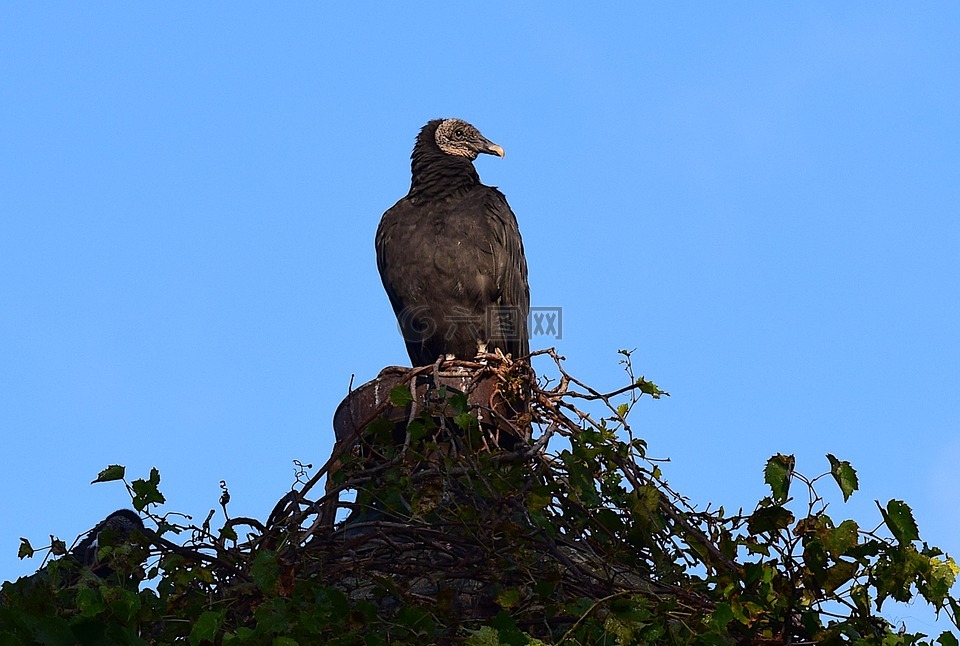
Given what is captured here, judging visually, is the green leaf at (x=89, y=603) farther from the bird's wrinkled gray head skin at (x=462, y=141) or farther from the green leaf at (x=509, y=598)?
the bird's wrinkled gray head skin at (x=462, y=141)

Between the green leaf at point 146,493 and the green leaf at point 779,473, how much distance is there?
1788 mm

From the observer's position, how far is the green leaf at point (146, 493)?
3.62 metres

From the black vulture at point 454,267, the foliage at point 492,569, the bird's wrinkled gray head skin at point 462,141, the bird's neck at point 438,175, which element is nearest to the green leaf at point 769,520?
the foliage at point 492,569

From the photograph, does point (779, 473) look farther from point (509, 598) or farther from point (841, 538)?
point (509, 598)

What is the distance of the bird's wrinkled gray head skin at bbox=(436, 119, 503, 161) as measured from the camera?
28.5 feet

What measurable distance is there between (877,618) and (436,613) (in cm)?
125

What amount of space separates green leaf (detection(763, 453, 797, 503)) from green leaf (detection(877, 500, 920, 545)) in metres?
0.28

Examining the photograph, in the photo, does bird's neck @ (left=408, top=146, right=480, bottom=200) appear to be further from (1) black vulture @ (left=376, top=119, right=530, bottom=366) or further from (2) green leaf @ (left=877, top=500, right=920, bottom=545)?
(2) green leaf @ (left=877, top=500, right=920, bottom=545)

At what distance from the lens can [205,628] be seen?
303 centimetres

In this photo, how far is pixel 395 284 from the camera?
7887 millimetres

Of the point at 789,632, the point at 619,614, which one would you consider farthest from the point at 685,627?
the point at 789,632

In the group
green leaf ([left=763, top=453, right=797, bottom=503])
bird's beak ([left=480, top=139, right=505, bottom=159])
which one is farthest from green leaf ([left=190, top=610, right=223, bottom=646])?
bird's beak ([left=480, top=139, right=505, bottom=159])

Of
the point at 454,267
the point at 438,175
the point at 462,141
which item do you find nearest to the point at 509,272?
the point at 454,267

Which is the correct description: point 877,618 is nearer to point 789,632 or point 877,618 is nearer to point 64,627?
point 789,632
